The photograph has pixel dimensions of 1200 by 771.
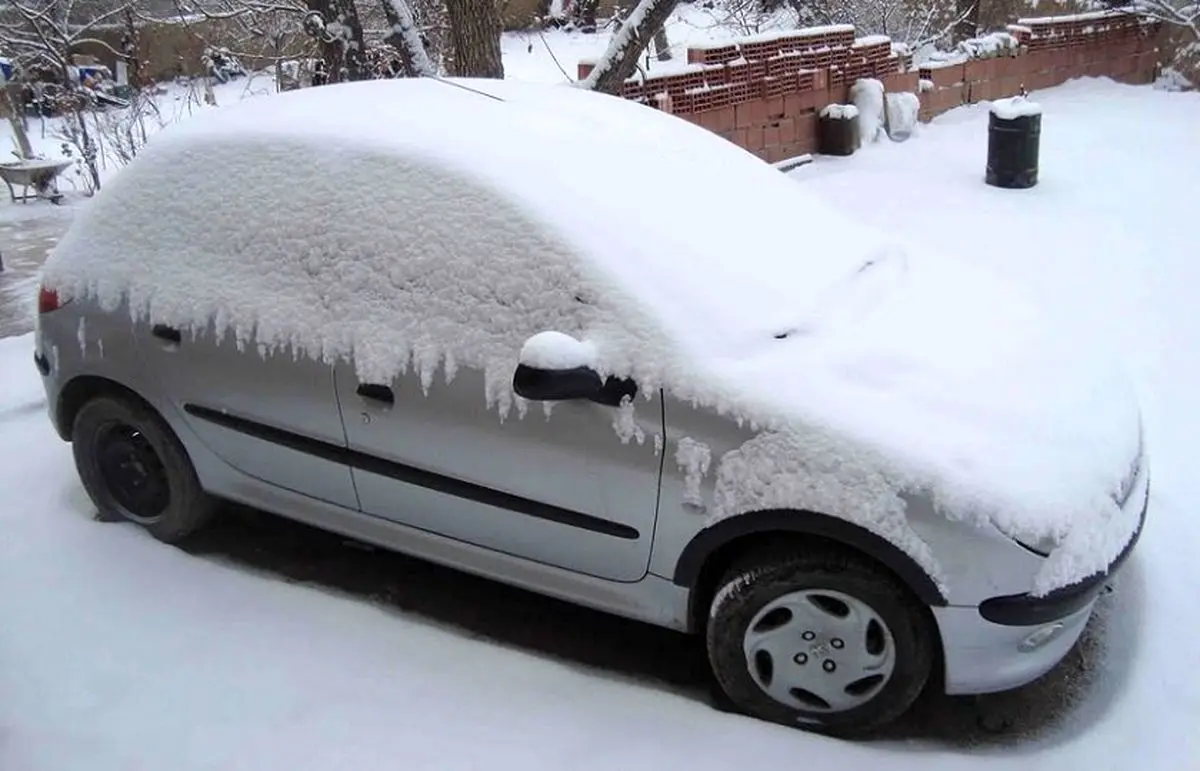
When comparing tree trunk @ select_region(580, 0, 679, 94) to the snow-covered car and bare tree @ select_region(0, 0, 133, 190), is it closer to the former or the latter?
the snow-covered car

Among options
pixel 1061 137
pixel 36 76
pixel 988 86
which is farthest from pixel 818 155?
pixel 36 76

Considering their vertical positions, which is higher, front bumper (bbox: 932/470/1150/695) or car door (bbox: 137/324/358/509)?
car door (bbox: 137/324/358/509)

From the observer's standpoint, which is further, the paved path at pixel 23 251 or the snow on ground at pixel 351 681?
the paved path at pixel 23 251

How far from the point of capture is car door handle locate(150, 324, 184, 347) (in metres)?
3.59

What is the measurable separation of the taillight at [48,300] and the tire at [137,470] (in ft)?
1.25

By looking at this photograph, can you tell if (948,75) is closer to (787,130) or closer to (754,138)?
(787,130)

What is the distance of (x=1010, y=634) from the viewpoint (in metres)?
2.68

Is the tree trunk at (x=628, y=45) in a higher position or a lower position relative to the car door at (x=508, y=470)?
higher

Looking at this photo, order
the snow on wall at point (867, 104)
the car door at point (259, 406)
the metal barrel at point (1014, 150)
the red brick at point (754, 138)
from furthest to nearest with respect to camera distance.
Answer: the snow on wall at point (867, 104) < the red brick at point (754, 138) < the metal barrel at point (1014, 150) < the car door at point (259, 406)

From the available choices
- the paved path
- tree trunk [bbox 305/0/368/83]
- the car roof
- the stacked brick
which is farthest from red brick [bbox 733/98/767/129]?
the paved path

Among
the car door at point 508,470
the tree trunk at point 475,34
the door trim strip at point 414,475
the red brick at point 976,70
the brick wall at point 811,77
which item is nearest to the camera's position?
the car door at point 508,470

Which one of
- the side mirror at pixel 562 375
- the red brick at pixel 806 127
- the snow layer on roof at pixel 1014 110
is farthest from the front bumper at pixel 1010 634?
A: the red brick at pixel 806 127

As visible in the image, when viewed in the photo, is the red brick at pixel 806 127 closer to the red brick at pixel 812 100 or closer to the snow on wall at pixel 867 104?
the red brick at pixel 812 100

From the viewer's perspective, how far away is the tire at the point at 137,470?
150 inches
